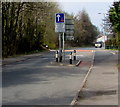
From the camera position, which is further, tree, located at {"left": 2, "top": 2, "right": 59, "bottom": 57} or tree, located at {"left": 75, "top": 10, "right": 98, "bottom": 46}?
tree, located at {"left": 75, "top": 10, "right": 98, "bottom": 46}

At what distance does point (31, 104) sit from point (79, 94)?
2.42 meters

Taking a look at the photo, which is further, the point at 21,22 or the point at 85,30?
the point at 85,30

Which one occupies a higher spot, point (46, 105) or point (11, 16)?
point (11, 16)

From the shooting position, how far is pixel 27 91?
11852mm

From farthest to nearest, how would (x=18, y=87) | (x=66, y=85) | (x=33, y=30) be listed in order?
(x=33, y=30), (x=66, y=85), (x=18, y=87)

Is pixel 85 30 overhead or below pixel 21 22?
below

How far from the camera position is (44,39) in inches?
2630

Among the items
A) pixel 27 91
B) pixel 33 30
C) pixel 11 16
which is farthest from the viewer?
pixel 33 30

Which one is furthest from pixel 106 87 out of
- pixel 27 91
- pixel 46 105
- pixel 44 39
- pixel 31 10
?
pixel 44 39

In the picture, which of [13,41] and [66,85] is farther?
[13,41]

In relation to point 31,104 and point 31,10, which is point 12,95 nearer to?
point 31,104

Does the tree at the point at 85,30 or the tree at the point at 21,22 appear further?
the tree at the point at 85,30

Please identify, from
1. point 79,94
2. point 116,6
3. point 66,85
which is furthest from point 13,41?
point 79,94

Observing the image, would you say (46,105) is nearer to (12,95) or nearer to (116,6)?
(12,95)
